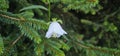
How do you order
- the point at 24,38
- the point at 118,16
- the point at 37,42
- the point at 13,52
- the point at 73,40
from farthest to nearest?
1. the point at 118,16
2. the point at 73,40
3. the point at 24,38
4. the point at 13,52
5. the point at 37,42

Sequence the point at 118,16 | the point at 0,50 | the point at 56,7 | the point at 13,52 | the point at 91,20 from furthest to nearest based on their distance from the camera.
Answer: the point at 91,20 < the point at 118,16 < the point at 56,7 < the point at 13,52 < the point at 0,50

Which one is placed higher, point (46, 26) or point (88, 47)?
point (46, 26)

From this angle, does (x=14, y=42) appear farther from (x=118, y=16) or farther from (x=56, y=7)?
(x=118, y=16)

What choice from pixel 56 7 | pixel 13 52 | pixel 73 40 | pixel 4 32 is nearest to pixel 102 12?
pixel 56 7

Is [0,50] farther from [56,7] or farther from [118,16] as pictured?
[118,16]

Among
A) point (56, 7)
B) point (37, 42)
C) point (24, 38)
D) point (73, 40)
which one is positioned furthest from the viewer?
point (56, 7)

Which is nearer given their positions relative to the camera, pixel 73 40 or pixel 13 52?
pixel 13 52

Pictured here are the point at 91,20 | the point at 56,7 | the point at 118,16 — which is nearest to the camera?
the point at 56,7

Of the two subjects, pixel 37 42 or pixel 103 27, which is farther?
pixel 103 27

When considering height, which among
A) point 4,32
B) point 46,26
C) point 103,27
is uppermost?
point 46,26

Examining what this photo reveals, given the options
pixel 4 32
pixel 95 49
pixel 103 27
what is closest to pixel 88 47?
pixel 95 49
